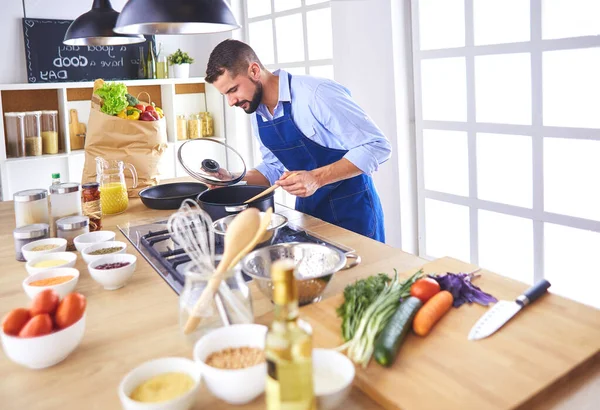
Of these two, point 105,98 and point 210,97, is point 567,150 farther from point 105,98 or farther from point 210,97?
point 210,97

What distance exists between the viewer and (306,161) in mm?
2430

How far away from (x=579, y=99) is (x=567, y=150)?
0.22m

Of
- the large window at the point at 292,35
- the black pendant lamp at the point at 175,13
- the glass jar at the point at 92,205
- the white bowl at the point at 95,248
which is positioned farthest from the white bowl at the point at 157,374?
the large window at the point at 292,35

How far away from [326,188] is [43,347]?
1444mm

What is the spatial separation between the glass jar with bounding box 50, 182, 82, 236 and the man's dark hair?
726mm

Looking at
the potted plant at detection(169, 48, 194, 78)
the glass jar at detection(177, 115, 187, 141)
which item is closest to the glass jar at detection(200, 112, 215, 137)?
the glass jar at detection(177, 115, 187, 141)

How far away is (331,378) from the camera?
958 mm

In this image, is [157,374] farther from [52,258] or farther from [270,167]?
[270,167]

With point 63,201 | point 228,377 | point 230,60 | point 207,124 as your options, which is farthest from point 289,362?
point 207,124

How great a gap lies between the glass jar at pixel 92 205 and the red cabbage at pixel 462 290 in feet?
4.29

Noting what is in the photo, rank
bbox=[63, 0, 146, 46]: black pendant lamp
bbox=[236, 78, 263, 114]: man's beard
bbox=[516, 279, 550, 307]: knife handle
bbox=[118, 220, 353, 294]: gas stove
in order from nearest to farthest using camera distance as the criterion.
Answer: bbox=[516, 279, 550, 307]: knife handle → bbox=[118, 220, 353, 294]: gas stove → bbox=[236, 78, 263, 114]: man's beard → bbox=[63, 0, 146, 46]: black pendant lamp

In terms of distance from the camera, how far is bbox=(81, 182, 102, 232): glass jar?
2.10 meters

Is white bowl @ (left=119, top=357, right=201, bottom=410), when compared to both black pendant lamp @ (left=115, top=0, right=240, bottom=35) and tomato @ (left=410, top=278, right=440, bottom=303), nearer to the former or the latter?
tomato @ (left=410, top=278, right=440, bottom=303)

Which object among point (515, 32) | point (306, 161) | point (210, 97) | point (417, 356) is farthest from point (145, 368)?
point (210, 97)
